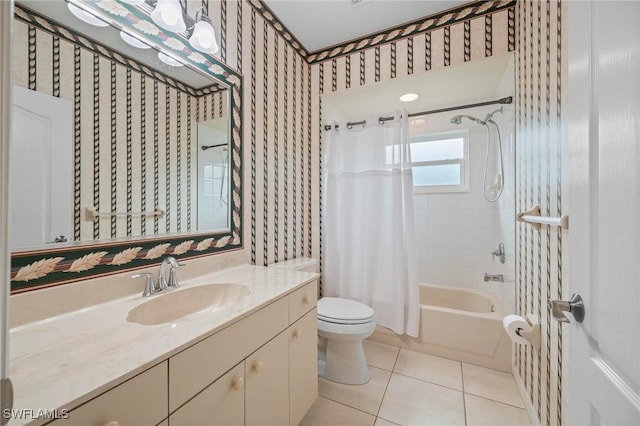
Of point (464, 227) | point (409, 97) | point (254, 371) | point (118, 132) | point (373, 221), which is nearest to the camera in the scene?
point (254, 371)

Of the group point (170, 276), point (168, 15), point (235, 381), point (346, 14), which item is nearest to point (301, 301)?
point (235, 381)

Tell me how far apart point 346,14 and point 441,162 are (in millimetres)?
1649

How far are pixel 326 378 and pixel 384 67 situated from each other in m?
2.33

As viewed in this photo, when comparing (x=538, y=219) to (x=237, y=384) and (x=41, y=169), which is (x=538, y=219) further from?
(x=41, y=169)

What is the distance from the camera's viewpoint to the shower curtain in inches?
80.4

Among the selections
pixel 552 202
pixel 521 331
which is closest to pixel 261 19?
pixel 552 202

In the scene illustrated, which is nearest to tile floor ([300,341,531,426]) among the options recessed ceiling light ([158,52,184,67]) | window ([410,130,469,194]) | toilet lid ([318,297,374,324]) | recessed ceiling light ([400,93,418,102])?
toilet lid ([318,297,374,324])

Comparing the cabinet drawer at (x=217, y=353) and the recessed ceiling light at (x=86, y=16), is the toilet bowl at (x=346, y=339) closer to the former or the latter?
the cabinet drawer at (x=217, y=353)

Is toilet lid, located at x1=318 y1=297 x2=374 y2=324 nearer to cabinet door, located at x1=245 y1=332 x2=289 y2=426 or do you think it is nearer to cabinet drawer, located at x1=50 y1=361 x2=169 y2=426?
cabinet door, located at x1=245 y1=332 x2=289 y2=426

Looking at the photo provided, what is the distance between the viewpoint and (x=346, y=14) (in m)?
1.83

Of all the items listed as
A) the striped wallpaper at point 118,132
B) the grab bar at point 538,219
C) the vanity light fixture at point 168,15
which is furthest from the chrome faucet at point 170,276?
the grab bar at point 538,219

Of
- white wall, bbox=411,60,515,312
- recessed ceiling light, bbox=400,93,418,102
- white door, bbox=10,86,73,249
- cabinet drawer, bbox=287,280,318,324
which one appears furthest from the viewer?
white wall, bbox=411,60,515,312

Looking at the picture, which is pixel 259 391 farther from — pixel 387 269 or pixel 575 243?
pixel 387 269

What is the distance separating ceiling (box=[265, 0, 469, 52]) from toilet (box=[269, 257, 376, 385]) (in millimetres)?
2099
